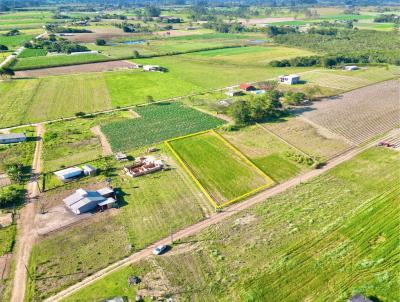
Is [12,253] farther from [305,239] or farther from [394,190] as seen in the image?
[394,190]

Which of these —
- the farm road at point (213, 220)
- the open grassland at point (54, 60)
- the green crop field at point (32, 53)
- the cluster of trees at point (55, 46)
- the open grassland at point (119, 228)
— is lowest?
the farm road at point (213, 220)

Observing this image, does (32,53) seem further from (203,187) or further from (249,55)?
(203,187)

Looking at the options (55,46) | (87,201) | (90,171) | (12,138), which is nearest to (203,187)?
(87,201)

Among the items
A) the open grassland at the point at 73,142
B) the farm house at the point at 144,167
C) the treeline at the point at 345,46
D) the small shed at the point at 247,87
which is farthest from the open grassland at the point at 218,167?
the treeline at the point at 345,46

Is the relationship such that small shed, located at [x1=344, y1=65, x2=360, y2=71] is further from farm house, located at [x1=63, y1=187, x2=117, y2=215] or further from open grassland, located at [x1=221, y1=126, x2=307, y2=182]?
farm house, located at [x1=63, y1=187, x2=117, y2=215]

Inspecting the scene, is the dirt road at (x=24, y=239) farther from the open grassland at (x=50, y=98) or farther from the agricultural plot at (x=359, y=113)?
the agricultural plot at (x=359, y=113)

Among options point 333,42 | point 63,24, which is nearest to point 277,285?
point 333,42
